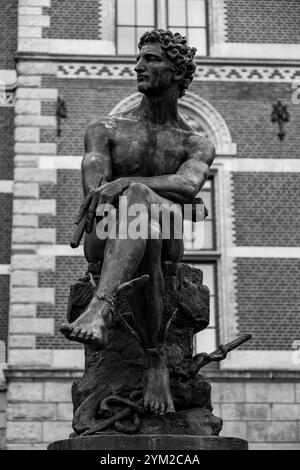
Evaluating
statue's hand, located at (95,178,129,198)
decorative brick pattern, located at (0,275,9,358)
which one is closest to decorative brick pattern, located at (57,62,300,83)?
decorative brick pattern, located at (0,275,9,358)

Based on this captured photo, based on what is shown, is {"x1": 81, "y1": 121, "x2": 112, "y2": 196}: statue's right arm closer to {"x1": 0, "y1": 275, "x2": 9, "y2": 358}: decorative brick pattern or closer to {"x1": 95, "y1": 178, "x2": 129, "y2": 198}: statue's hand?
{"x1": 95, "y1": 178, "x2": 129, "y2": 198}: statue's hand

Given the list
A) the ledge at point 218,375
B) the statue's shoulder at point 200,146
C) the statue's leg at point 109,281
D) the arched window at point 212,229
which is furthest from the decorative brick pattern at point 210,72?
the statue's leg at point 109,281

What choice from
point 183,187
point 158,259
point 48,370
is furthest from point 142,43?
point 48,370

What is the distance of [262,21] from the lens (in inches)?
512

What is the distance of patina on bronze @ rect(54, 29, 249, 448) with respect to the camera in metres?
3.80

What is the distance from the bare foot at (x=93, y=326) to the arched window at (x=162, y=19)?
996 cm

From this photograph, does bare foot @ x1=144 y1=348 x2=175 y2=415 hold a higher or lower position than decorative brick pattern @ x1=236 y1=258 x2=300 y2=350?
lower

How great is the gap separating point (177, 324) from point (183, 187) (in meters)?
0.73

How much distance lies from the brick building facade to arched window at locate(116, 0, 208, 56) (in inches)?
1.8

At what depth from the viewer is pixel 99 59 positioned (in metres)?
12.6

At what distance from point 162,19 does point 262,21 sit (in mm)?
1548

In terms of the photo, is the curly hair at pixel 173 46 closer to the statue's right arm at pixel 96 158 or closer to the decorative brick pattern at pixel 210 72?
the statue's right arm at pixel 96 158

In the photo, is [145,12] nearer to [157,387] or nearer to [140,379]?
[140,379]

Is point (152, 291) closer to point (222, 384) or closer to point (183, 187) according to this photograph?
point (183, 187)
